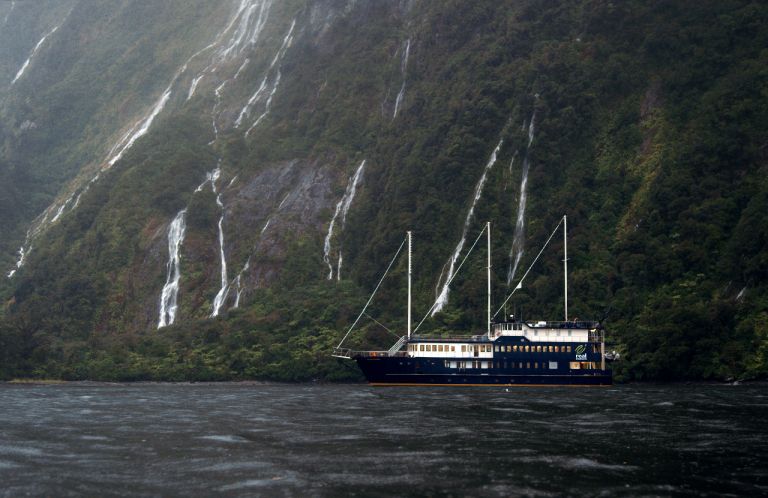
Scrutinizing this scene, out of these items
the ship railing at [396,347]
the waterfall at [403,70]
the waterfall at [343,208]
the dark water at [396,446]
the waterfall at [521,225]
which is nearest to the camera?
the dark water at [396,446]

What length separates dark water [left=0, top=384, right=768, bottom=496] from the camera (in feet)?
131

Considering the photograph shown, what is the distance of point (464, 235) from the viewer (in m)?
146

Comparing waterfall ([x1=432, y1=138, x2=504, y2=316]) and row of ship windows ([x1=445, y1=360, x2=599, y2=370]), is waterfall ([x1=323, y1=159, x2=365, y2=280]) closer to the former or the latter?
waterfall ([x1=432, y1=138, x2=504, y2=316])

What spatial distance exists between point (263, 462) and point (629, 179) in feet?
351

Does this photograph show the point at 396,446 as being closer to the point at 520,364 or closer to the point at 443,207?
the point at 520,364

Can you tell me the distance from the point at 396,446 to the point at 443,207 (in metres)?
103

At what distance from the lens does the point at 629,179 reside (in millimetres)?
141875

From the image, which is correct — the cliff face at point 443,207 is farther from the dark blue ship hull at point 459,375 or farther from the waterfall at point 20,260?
the dark blue ship hull at point 459,375

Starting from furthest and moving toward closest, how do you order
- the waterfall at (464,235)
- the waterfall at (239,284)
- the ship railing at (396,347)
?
the waterfall at (239,284) < the waterfall at (464,235) < the ship railing at (396,347)

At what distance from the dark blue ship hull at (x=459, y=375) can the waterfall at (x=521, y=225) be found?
33982 millimetres

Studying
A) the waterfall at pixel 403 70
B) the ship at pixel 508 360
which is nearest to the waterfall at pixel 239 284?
the waterfall at pixel 403 70

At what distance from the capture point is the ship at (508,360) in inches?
4040

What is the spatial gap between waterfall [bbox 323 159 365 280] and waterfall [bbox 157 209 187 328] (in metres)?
24.6

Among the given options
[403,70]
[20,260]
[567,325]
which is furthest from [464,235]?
[20,260]
